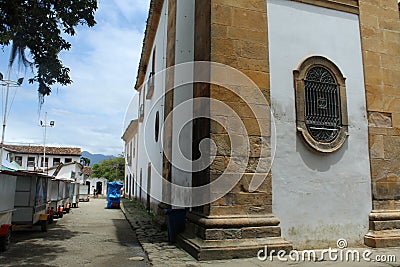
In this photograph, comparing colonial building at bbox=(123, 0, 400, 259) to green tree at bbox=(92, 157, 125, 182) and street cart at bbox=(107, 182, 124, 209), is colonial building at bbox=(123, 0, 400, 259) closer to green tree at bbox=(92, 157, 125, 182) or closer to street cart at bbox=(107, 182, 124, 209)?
street cart at bbox=(107, 182, 124, 209)

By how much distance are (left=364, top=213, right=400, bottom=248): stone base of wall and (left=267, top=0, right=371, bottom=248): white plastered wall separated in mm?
140

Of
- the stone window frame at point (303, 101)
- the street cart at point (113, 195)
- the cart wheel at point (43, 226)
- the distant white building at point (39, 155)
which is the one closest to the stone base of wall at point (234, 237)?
the stone window frame at point (303, 101)

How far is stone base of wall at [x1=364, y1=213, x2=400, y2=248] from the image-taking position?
6.34 meters

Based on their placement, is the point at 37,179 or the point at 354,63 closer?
the point at 354,63

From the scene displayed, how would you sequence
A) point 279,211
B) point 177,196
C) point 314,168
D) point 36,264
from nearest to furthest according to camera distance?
point 36,264
point 279,211
point 314,168
point 177,196

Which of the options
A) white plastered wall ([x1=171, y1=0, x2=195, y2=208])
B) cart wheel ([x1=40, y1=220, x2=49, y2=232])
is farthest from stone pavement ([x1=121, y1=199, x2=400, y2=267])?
cart wheel ([x1=40, y1=220, x2=49, y2=232])

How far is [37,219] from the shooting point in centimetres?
859

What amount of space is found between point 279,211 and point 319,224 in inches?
36.2

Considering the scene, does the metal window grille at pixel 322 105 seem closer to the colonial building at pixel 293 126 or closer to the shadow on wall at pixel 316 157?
the colonial building at pixel 293 126

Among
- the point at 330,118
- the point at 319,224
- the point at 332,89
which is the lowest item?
the point at 319,224

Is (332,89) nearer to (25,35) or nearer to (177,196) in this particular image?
(177,196)

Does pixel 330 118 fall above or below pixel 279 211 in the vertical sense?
above

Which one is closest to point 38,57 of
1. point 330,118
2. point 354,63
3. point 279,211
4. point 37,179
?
point 37,179

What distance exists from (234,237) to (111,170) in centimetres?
5560
